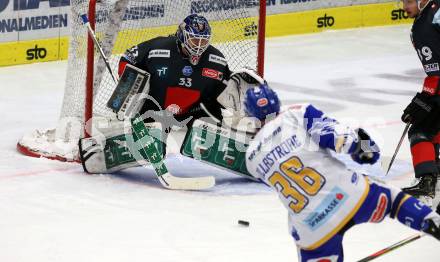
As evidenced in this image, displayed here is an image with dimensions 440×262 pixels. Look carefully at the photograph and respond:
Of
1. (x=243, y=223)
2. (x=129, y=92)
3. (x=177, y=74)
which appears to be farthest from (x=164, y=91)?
(x=243, y=223)

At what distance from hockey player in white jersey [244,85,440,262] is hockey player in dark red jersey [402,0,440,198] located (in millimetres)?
1682

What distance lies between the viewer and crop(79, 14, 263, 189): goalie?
670 cm

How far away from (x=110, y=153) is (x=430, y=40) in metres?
2.09

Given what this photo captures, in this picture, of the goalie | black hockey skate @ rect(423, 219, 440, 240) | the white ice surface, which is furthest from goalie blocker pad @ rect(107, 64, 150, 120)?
black hockey skate @ rect(423, 219, 440, 240)

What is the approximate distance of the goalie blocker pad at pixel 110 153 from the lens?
6.77m

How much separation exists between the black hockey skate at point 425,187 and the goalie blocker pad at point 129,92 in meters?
1.71

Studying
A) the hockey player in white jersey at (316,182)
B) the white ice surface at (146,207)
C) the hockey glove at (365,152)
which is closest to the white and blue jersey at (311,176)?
the hockey player in white jersey at (316,182)

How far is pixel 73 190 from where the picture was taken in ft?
21.5

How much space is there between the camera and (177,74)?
6812 mm

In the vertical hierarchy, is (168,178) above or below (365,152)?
below

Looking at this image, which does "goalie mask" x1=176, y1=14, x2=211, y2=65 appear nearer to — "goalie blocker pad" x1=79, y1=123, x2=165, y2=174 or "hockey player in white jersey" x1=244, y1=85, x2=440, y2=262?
"goalie blocker pad" x1=79, y1=123, x2=165, y2=174

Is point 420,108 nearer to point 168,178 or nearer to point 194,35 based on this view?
point 194,35

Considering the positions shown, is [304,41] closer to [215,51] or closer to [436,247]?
[215,51]

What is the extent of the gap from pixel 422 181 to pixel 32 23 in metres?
4.52
